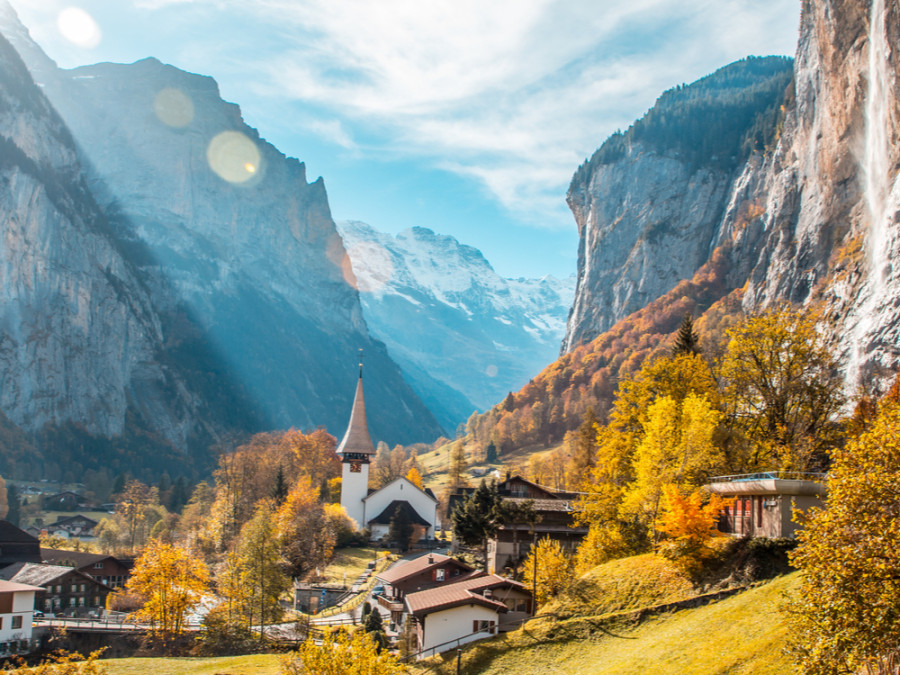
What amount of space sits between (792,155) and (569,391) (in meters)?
66.9

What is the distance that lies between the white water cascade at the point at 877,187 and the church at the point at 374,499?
168ft

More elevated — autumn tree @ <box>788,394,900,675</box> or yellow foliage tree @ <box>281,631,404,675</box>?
autumn tree @ <box>788,394,900,675</box>

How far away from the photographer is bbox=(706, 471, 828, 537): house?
2894 cm

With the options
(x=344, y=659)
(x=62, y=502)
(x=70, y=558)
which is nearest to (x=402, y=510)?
(x=70, y=558)

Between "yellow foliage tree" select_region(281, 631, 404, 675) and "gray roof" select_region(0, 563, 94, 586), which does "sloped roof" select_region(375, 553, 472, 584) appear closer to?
"yellow foliage tree" select_region(281, 631, 404, 675)

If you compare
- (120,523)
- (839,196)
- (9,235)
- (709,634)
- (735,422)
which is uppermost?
(9,235)

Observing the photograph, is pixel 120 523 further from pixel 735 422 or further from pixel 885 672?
pixel 885 672

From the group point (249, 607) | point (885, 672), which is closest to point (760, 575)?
point (885, 672)

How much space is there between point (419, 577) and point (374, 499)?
40.8 m

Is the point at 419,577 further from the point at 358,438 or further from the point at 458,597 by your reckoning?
the point at 358,438

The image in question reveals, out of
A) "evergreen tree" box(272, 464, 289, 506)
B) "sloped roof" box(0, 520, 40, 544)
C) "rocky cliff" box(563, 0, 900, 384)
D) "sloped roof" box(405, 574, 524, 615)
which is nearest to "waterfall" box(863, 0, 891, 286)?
"rocky cliff" box(563, 0, 900, 384)

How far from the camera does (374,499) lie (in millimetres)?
87562

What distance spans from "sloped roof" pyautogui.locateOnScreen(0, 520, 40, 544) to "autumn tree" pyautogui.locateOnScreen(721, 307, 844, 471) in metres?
70.6

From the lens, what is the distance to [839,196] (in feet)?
340
